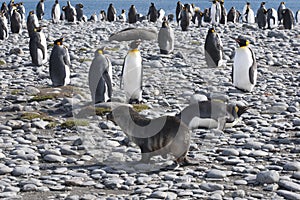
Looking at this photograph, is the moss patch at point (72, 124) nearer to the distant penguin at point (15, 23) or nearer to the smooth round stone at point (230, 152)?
the smooth round stone at point (230, 152)

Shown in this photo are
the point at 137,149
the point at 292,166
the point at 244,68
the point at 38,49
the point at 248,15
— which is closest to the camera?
the point at 292,166

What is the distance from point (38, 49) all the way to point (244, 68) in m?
5.74

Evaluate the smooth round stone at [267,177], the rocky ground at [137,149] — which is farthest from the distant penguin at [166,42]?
the smooth round stone at [267,177]

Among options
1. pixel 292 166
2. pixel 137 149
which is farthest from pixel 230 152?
pixel 137 149

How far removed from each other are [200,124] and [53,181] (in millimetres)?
2896

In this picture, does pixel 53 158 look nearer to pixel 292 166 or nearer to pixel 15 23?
pixel 292 166

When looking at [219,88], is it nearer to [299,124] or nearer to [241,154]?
[299,124]

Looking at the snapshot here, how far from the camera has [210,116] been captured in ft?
25.0

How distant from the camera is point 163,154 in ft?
19.2

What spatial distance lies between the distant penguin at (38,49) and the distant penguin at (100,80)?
492 centimetres

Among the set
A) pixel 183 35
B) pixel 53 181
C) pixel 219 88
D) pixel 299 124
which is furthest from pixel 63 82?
pixel 183 35

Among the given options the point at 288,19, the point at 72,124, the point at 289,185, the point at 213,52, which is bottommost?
the point at 289,185

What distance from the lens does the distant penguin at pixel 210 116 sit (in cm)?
750

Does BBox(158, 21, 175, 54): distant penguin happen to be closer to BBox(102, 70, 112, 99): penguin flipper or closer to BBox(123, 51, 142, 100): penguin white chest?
BBox(123, 51, 142, 100): penguin white chest
